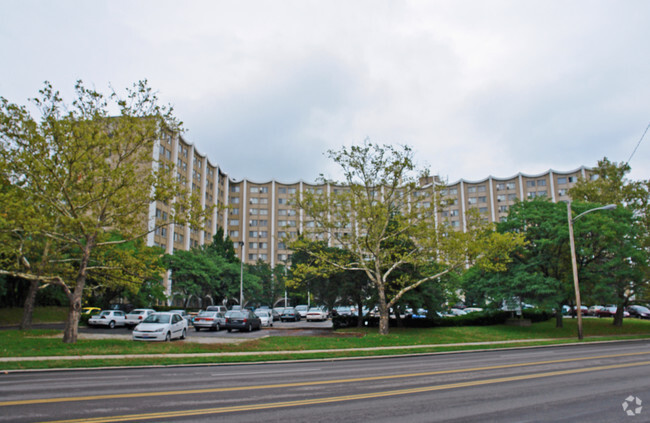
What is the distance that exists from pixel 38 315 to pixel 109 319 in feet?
51.7

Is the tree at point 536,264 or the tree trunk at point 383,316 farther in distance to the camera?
the tree at point 536,264

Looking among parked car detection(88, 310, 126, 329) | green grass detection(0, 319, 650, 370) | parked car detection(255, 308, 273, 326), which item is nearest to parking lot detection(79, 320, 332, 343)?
parked car detection(88, 310, 126, 329)

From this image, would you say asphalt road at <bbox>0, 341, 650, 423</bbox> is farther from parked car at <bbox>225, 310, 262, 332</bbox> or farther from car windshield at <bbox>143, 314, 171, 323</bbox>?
parked car at <bbox>225, 310, 262, 332</bbox>

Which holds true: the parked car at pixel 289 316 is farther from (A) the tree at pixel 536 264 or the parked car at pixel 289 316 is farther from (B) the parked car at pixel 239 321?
(A) the tree at pixel 536 264

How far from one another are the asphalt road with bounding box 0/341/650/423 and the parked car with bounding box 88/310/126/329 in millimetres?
22020

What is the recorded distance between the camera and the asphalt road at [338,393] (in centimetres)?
675

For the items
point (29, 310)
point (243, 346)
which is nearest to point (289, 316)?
point (29, 310)

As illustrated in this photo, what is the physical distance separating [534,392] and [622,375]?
166 inches

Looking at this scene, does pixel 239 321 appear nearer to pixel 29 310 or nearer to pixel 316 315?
pixel 29 310

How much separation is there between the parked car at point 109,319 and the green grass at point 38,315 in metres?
10.0

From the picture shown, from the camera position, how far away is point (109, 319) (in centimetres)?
3244

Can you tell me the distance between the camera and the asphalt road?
6.75 metres

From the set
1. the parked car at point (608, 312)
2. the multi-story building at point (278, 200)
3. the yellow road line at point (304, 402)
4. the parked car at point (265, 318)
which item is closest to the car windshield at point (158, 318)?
the parked car at point (265, 318)

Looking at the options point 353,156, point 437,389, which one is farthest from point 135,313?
point 437,389
